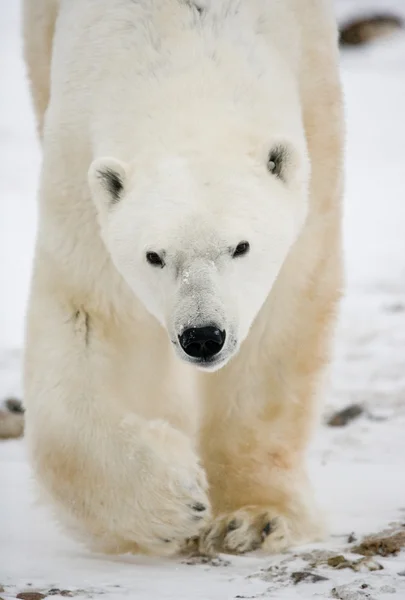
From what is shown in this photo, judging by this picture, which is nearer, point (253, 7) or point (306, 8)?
point (253, 7)

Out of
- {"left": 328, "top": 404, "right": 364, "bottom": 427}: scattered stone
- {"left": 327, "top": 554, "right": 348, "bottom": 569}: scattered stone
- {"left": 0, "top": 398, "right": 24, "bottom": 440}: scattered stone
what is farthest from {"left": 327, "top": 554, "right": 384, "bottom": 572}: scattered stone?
{"left": 0, "top": 398, "right": 24, "bottom": 440}: scattered stone

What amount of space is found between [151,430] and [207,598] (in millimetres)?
605

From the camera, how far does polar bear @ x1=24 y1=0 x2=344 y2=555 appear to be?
2.84m

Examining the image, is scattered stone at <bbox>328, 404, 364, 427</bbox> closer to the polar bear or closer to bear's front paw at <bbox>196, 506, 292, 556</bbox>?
the polar bear

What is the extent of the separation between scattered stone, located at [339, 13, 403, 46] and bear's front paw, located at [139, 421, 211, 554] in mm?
2194

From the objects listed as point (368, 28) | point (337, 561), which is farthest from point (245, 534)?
point (368, 28)

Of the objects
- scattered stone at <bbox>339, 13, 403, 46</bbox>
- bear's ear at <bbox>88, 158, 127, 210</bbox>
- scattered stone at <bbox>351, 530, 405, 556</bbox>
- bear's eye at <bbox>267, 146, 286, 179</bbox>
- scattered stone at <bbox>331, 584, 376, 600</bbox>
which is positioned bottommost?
scattered stone at <bbox>331, 584, 376, 600</bbox>

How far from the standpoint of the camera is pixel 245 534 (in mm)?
3270

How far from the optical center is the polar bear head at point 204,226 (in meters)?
2.69

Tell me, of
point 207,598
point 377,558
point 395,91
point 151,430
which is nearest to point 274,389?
point 151,430

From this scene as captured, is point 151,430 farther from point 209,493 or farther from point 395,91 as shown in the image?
point 395,91

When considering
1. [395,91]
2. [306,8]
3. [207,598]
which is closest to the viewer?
[207,598]

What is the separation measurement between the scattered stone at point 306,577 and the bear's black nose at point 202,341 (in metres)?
0.56

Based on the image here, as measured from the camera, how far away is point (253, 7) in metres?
3.21
